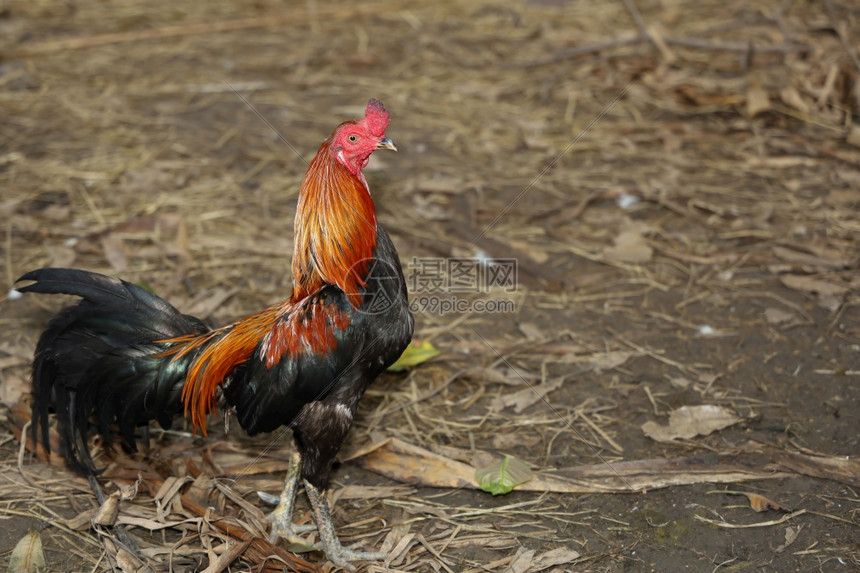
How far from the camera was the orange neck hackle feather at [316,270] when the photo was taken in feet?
11.9

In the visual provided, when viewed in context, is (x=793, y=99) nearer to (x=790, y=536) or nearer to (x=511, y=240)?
(x=511, y=240)

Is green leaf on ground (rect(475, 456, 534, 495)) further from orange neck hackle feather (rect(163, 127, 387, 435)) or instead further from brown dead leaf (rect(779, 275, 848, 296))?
brown dead leaf (rect(779, 275, 848, 296))

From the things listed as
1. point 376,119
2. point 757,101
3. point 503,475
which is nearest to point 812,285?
point 757,101

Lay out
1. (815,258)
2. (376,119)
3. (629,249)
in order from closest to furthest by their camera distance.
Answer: (376,119) < (815,258) < (629,249)

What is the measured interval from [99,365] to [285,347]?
3.17 ft

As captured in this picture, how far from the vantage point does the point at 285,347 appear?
142 inches

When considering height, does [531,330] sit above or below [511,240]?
below

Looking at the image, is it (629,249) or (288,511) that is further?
(629,249)

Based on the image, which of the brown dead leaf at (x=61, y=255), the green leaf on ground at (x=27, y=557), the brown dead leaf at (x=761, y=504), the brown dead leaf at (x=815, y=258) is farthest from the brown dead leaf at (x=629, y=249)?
the green leaf on ground at (x=27, y=557)

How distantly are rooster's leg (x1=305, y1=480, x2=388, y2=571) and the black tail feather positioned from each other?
2.64ft

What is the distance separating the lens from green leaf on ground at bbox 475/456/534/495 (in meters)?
4.06

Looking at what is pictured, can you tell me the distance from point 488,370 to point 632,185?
2.64 metres

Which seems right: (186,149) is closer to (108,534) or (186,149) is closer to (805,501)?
(108,534)

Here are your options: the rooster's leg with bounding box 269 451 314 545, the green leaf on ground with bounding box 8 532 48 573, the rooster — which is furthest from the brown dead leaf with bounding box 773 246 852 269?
the green leaf on ground with bounding box 8 532 48 573
